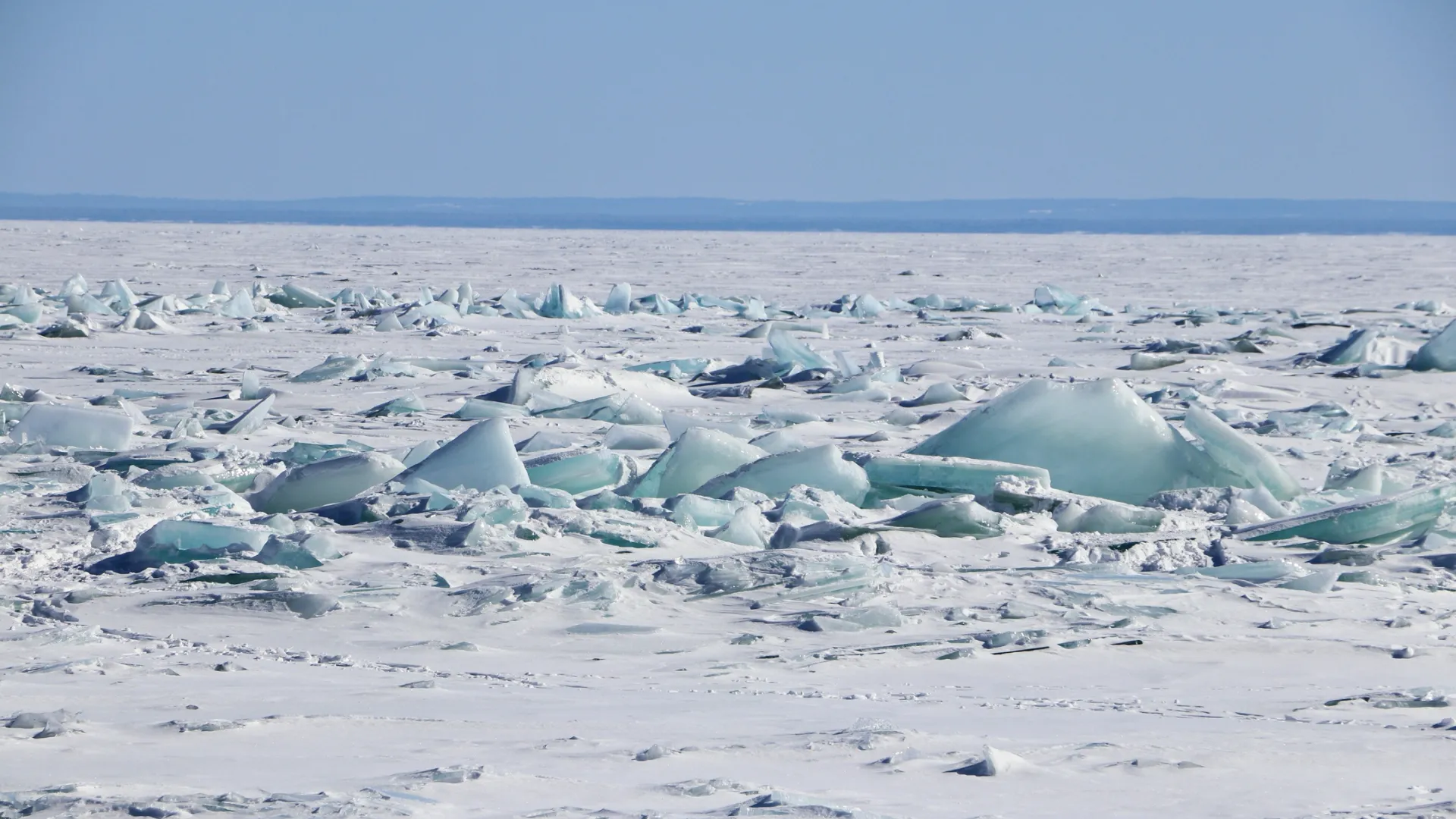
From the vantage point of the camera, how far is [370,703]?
2316 millimetres

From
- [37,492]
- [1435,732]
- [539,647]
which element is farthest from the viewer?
[37,492]

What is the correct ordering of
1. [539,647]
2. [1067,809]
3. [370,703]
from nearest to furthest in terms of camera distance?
[1067,809], [370,703], [539,647]

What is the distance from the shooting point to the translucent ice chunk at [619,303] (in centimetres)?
1086

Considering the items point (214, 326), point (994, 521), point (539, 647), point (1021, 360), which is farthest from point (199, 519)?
point (214, 326)

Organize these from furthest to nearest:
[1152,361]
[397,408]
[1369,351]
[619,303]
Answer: [619,303] → [1152,361] → [1369,351] → [397,408]

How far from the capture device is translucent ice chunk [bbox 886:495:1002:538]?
366cm

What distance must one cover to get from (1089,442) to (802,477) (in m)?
0.78

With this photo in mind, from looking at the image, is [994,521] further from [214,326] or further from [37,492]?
[214,326]

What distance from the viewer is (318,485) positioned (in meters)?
Result: 3.94

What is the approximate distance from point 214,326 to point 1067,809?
8068mm

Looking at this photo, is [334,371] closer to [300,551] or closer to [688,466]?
[688,466]

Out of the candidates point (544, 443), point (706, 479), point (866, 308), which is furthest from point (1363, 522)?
point (866, 308)

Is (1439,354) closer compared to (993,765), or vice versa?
(993,765)

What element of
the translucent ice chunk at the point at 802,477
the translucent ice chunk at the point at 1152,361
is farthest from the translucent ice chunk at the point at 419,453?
the translucent ice chunk at the point at 1152,361
